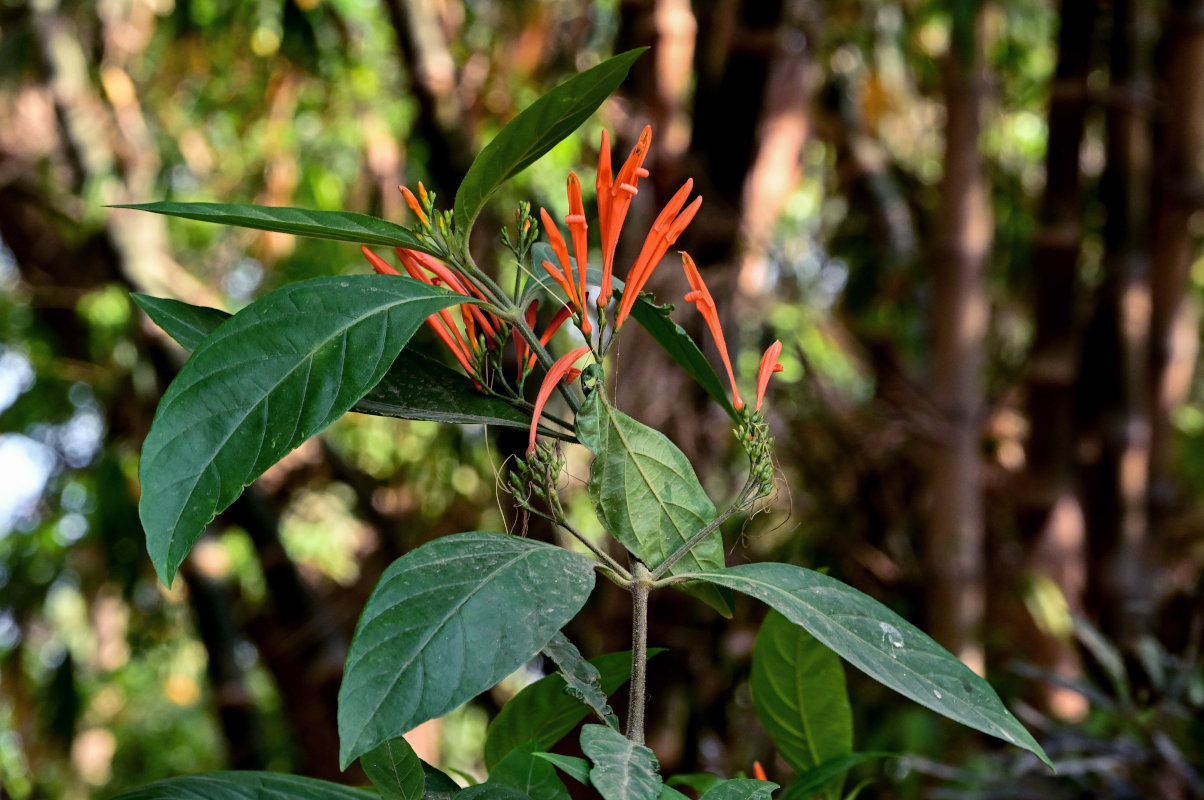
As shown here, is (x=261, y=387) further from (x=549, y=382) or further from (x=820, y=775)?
(x=820, y=775)

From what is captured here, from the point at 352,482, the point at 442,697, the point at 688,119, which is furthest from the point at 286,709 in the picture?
the point at 442,697

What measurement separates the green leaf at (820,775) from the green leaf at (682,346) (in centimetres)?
12

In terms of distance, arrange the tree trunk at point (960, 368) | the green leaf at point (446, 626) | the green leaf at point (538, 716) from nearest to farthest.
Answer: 1. the green leaf at point (446, 626)
2. the green leaf at point (538, 716)
3. the tree trunk at point (960, 368)

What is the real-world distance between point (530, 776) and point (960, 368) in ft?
3.14

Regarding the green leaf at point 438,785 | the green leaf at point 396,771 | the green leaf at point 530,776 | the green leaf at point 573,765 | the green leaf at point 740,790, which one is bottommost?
the green leaf at point 438,785

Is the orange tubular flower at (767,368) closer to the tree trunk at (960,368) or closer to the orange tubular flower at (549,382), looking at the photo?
the orange tubular flower at (549,382)

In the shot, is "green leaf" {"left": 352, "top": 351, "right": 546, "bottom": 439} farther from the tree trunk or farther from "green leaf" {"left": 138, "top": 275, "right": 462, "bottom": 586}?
the tree trunk

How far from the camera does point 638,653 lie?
0.25m

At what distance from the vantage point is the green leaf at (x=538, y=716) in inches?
12.4

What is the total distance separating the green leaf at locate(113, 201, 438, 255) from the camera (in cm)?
24

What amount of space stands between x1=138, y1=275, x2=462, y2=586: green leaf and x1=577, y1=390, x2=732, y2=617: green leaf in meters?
0.05

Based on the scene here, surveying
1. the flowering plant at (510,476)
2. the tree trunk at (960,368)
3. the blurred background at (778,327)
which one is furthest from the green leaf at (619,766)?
the tree trunk at (960,368)

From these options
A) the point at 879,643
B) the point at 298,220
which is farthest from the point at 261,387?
the point at 879,643

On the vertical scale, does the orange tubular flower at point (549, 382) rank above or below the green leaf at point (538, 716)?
above
